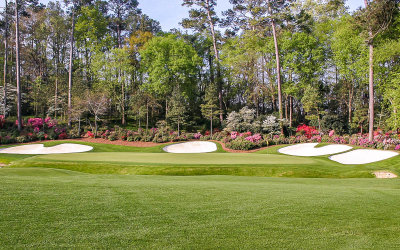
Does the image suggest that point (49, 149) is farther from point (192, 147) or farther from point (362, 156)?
point (362, 156)

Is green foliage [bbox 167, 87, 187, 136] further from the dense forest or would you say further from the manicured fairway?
the manicured fairway

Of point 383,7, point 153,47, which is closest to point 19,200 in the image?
point 383,7

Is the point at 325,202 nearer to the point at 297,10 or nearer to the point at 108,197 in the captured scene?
the point at 108,197

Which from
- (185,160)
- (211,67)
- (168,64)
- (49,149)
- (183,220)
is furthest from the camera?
(211,67)

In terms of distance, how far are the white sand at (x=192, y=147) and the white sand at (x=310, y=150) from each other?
6.08 m

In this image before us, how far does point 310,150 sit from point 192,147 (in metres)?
9.90

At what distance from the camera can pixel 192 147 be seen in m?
23.0

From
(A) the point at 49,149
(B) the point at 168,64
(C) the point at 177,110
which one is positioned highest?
(B) the point at 168,64

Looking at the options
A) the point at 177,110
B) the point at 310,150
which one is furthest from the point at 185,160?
the point at 177,110

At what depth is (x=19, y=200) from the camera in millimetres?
3811

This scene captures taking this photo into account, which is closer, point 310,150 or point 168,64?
point 310,150

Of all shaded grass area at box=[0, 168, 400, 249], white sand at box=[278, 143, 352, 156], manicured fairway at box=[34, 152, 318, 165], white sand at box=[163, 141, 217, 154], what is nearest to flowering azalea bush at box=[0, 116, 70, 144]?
manicured fairway at box=[34, 152, 318, 165]

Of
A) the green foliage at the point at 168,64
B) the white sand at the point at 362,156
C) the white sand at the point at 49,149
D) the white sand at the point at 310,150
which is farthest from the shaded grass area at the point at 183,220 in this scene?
the green foliage at the point at 168,64

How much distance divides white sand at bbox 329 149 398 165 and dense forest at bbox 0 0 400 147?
5747 mm
